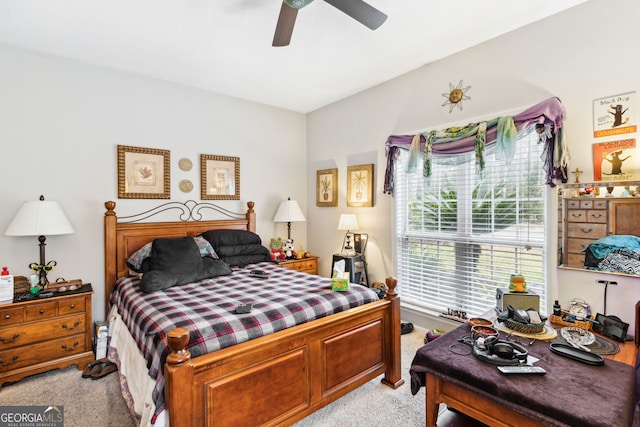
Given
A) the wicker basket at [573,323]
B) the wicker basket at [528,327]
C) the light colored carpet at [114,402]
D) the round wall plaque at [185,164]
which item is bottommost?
the light colored carpet at [114,402]

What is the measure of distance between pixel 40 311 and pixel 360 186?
10.9ft

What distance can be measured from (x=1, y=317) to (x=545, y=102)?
4464 millimetres

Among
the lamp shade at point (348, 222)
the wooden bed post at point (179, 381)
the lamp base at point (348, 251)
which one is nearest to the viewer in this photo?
the wooden bed post at point (179, 381)

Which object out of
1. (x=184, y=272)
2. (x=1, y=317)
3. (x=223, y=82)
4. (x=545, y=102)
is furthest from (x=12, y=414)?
(x=545, y=102)

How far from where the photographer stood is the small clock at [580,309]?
2115 mm

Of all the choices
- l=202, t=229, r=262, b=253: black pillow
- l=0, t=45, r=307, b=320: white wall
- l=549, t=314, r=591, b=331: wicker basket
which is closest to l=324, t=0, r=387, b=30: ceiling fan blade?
l=549, t=314, r=591, b=331: wicker basket

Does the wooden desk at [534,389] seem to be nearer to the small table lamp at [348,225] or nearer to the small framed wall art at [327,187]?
the small table lamp at [348,225]

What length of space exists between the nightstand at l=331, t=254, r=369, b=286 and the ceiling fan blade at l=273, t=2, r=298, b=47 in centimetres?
243

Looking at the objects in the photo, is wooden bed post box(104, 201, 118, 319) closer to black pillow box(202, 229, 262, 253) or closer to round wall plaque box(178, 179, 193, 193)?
round wall plaque box(178, 179, 193, 193)

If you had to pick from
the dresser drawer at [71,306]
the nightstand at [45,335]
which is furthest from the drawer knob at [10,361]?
the dresser drawer at [71,306]

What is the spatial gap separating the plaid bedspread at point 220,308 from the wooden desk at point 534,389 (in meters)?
0.76

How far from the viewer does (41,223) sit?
2.60m

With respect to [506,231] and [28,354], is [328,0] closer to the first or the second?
[506,231]

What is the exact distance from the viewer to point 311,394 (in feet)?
6.39
